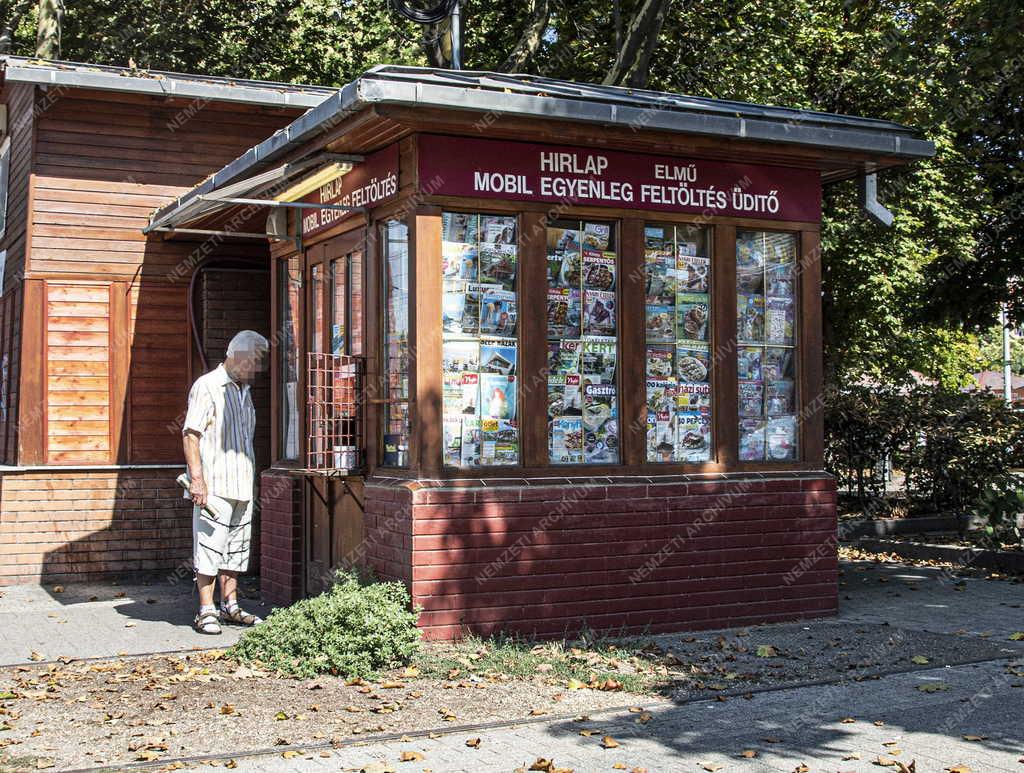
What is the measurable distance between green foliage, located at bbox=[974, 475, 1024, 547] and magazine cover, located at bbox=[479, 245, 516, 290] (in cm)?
645

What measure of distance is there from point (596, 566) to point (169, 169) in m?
6.78

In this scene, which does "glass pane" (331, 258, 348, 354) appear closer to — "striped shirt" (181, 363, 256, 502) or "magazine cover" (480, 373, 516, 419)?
"striped shirt" (181, 363, 256, 502)

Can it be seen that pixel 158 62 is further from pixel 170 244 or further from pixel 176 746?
pixel 176 746

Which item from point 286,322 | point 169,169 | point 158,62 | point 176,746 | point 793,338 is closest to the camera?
point 176,746

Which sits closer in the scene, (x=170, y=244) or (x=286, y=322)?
(x=286, y=322)

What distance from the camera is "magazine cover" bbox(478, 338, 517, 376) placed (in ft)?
29.2

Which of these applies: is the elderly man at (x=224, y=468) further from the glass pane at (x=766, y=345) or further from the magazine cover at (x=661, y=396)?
the glass pane at (x=766, y=345)

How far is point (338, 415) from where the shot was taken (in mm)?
9492

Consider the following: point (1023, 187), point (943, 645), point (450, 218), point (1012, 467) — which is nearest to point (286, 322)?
Result: point (450, 218)

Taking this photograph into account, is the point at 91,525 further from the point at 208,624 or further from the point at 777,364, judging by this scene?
the point at 777,364

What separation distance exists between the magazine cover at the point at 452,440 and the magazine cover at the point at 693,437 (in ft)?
6.01

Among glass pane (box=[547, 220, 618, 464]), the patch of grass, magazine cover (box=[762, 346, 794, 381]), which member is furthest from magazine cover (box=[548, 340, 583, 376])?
the patch of grass

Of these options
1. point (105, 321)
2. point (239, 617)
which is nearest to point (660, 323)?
point (239, 617)

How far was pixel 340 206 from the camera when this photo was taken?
30.6 feet
